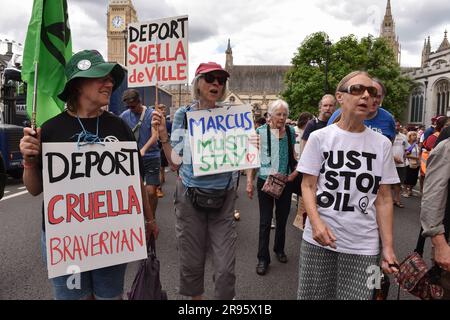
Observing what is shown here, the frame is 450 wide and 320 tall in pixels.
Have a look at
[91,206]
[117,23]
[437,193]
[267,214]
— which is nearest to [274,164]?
[267,214]

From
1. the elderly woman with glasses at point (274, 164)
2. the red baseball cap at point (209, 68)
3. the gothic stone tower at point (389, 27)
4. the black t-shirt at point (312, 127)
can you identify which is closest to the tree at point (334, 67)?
the black t-shirt at point (312, 127)

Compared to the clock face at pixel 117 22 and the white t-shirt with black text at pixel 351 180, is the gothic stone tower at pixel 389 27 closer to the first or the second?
the clock face at pixel 117 22

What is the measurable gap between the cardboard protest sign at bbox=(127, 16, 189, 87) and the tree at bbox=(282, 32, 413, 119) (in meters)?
38.0

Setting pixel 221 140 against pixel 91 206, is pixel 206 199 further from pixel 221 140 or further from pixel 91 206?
pixel 91 206

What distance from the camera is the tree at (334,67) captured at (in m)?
40.2

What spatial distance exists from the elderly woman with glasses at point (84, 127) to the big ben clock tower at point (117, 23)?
8475 centimetres

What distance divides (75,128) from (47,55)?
1.75ft

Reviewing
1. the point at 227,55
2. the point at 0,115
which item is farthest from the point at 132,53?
the point at 227,55

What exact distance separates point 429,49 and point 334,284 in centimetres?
9417

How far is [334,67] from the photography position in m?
41.2

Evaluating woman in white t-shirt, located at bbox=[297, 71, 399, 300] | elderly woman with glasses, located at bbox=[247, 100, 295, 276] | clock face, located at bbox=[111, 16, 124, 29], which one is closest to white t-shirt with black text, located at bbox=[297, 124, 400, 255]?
woman in white t-shirt, located at bbox=[297, 71, 399, 300]

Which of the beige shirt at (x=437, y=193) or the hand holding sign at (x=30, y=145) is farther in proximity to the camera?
the beige shirt at (x=437, y=193)

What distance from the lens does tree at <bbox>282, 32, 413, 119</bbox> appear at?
132 feet
